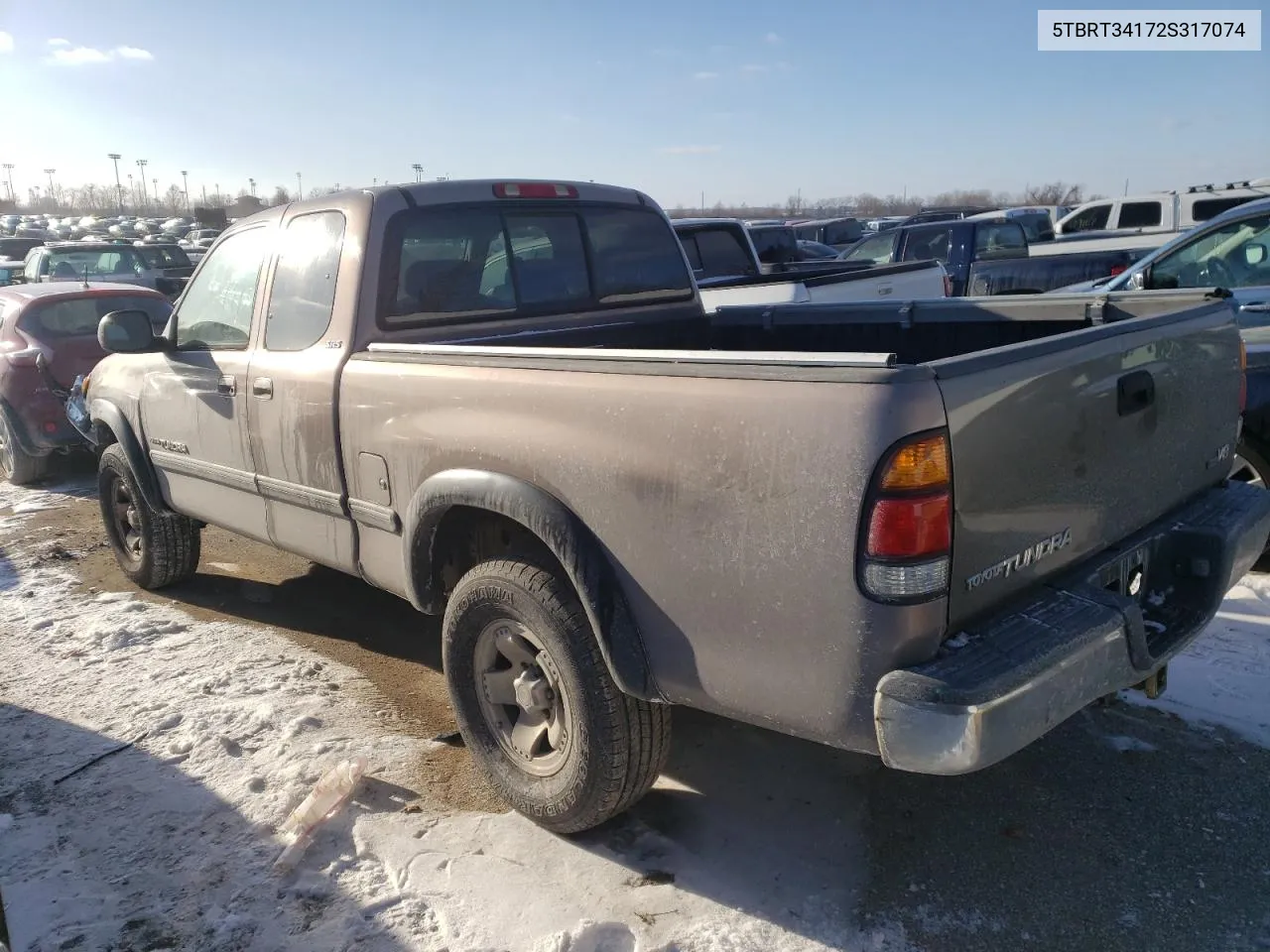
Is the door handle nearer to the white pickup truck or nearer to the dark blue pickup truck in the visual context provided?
the white pickup truck

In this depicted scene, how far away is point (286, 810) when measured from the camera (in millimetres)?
3326

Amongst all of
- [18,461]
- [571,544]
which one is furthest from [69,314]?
[571,544]

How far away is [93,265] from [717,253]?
1047 cm

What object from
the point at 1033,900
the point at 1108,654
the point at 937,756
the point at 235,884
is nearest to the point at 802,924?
the point at 1033,900

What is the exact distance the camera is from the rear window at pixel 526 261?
3819mm

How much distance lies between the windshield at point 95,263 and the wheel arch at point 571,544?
13.0 meters

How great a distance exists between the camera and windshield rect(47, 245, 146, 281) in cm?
1406

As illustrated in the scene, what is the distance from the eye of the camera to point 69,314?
8.53 m

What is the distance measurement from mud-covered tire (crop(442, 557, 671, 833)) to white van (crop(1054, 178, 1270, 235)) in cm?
1380

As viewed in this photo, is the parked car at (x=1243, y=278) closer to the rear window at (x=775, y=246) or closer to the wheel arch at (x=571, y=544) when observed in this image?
the wheel arch at (x=571, y=544)

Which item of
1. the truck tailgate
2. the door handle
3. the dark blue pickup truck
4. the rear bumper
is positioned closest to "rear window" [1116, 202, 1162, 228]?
the dark blue pickup truck

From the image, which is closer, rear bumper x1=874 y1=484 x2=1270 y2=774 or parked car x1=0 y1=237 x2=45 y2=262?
rear bumper x1=874 y1=484 x2=1270 y2=774

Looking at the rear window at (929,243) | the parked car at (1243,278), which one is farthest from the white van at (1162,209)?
the parked car at (1243,278)

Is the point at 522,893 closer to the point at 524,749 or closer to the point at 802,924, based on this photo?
the point at 524,749
